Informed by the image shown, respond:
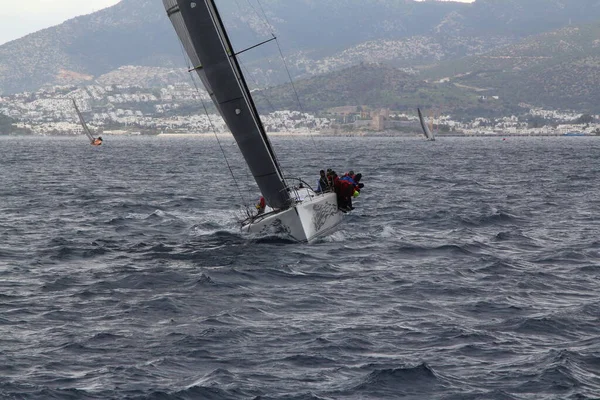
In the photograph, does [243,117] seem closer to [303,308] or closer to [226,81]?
[226,81]

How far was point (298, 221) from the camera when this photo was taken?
22.3m

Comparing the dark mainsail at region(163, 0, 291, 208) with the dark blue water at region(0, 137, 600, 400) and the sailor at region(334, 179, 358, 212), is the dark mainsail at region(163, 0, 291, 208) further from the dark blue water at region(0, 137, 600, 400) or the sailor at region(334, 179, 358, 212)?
the sailor at region(334, 179, 358, 212)

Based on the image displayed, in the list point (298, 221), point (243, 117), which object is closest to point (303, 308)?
point (298, 221)

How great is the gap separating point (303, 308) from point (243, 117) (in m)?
8.59

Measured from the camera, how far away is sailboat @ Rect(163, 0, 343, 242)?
22.4 meters

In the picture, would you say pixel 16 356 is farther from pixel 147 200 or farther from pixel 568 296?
pixel 147 200

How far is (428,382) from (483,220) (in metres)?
17.3

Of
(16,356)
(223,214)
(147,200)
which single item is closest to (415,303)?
(16,356)

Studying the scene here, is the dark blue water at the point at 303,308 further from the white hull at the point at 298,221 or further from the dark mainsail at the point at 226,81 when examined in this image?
the dark mainsail at the point at 226,81

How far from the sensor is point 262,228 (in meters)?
22.7

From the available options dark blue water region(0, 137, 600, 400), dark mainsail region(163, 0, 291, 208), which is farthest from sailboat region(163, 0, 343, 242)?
dark blue water region(0, 137, 600, 400)

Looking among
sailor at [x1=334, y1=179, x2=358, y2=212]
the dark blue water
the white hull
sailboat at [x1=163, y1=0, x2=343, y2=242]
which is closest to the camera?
the dark blue water

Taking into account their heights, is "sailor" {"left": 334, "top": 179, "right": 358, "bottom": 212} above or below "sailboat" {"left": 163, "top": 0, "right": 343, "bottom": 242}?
below

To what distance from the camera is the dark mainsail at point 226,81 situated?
73.6ft
